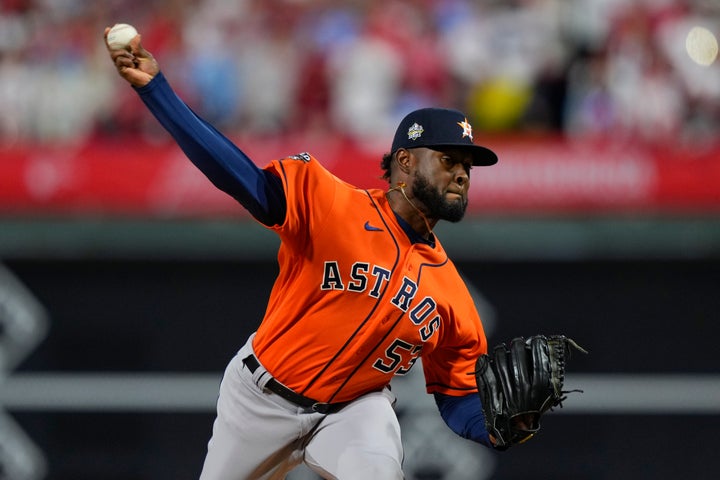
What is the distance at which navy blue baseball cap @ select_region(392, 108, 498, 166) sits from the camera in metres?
4.08

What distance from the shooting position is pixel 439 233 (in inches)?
281

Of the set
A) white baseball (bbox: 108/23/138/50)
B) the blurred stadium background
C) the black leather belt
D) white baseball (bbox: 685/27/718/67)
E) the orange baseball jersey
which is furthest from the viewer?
white baseball (bbox: 685/27/718/67)

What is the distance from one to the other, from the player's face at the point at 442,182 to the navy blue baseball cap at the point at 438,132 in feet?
0.15

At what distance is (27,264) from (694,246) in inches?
168

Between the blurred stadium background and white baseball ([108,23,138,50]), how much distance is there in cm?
350

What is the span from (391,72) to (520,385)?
13.6 ft

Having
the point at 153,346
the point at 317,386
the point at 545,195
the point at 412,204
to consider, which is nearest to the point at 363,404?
the point at 317,386

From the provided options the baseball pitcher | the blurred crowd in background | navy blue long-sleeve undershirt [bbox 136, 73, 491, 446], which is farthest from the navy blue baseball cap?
the blurred crowd in background

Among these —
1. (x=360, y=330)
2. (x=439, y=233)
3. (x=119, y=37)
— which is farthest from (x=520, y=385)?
(x=439, y=233)

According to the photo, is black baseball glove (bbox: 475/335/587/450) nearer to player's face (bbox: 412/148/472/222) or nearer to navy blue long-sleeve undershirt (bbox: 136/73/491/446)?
player's face (bbox: 412/148/472/222)

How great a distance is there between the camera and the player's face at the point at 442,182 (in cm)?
410

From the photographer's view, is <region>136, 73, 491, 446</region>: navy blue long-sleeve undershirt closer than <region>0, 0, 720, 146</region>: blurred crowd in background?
Yes

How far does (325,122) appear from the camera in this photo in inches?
309

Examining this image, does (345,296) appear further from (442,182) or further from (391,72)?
(391,72)
